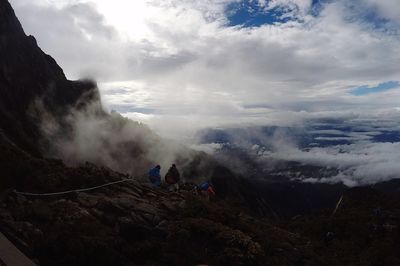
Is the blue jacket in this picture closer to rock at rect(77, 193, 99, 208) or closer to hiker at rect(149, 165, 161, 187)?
hiker at rect(149, 165, 161, 187)

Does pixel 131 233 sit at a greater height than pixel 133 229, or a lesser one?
lesser

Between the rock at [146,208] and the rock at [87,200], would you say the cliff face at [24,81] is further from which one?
the rock at [146,208]

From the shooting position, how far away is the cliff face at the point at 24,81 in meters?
68.4

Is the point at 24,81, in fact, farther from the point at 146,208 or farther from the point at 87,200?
the point at 146,208

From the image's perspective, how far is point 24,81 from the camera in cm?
8188

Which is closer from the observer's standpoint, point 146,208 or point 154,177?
point 146,208

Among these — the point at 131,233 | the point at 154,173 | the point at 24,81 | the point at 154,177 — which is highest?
the point at 24,81

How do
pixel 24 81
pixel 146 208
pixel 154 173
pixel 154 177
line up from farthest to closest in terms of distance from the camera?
pixel 24 81 → pixel 154 173 → pixel 154 177 → pixel 146 208

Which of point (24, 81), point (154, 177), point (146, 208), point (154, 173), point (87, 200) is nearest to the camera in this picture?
point (87, 200)

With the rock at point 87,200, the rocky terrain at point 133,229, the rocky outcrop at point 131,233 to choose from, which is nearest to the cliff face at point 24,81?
the rocky terrain at point 133,229

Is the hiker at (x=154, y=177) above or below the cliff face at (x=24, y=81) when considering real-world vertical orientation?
below

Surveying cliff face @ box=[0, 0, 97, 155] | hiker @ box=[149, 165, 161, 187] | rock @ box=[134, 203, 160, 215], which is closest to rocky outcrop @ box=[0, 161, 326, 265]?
rock @ box=[134, 203, 160, 215]

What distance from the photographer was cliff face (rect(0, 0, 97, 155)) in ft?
224

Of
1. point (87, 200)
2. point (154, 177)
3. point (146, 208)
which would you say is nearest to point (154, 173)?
point (154, 177)
